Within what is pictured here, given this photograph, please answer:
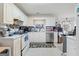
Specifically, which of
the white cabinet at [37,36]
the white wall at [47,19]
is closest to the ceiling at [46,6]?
the white cabinet at [37,36]

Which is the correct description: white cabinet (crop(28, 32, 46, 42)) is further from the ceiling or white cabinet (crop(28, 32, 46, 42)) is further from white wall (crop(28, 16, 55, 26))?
the ceiling

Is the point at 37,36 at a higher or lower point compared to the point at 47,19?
lower

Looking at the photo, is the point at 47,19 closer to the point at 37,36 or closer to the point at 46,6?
the point at 37,36

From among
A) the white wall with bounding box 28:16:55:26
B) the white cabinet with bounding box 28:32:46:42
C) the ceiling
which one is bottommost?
the white cabinet with bounding box 28:32:46:42

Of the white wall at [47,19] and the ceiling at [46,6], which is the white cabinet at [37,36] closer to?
the white wall at [47,19]

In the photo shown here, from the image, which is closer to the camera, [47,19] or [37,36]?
[37,36]

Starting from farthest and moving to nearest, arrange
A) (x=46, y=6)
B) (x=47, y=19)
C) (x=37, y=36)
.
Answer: (x=47, y=19), (x=37, y=36), (x=46, y=6)

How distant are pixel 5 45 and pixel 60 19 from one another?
5.21m

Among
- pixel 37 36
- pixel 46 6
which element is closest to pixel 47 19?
pixel 37 36

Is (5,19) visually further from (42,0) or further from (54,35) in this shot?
(54,35)

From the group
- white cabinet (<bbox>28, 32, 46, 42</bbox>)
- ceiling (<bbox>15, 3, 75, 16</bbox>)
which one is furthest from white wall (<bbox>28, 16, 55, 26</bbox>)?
ceiling (<bbox>15, 3, 75, 16</bbox>)

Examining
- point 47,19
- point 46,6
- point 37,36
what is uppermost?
point 46,6

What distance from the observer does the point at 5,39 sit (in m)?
2.80

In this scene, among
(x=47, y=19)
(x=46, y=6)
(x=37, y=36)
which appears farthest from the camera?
(x=47, y=19)
